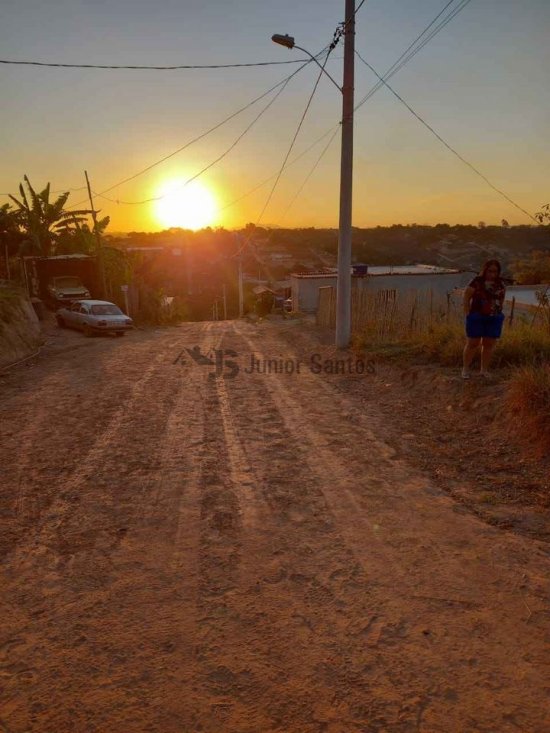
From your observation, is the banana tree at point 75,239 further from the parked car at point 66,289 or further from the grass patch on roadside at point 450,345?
the grass patch on roadside at point 450,345

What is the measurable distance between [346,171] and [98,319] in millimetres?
10567

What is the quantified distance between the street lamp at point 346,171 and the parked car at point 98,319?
932 centimetres

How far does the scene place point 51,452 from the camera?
583 centimetres

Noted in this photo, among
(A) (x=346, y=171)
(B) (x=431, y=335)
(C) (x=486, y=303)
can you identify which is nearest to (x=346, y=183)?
(A) (x=346, y=171)

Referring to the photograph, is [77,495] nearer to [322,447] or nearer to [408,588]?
[322,447]

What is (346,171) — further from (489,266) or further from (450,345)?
(489,266)

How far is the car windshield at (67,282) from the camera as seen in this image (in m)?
24.4

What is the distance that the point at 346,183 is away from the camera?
1183 cm

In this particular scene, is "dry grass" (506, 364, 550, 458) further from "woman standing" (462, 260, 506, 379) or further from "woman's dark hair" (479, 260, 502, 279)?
"woman's dark hair" (479, 260, 502, 279)

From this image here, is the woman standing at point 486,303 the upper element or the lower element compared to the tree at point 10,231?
lower

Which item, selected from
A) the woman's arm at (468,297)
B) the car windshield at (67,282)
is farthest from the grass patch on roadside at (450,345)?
the car windshield at (67,282)

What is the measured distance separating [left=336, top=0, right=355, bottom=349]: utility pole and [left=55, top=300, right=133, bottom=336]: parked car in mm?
9307

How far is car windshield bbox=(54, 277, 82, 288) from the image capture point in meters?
24.4

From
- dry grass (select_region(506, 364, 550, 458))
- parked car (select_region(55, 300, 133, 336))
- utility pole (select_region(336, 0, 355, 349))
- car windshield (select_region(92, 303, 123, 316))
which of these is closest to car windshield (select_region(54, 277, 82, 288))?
parked car (select_region(55, 300, 133, 336))
